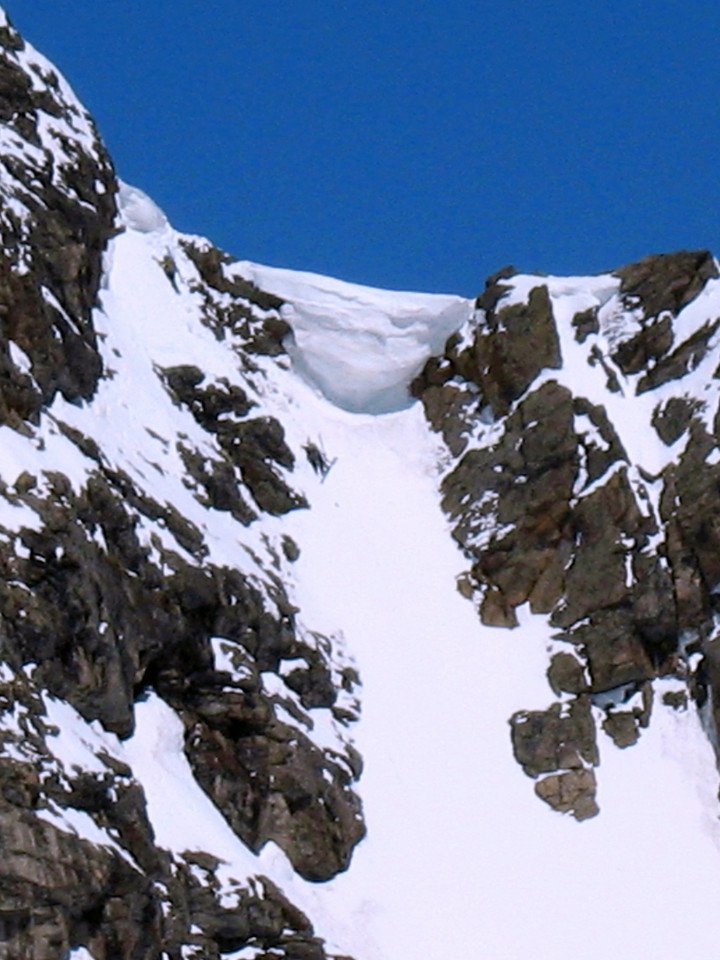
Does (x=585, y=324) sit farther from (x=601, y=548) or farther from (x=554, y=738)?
(x=554, y=738)

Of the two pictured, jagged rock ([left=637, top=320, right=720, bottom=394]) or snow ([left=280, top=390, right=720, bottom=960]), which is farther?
jagged rock ([left=637, top=320, right=720, bottom=394])

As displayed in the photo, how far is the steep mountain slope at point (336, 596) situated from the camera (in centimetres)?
2578

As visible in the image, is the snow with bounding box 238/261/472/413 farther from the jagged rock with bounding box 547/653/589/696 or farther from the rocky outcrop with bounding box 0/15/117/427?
the jagged rock with bounding box 547/653/589/696

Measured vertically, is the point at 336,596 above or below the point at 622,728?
above

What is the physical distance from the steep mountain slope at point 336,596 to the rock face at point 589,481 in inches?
3.4

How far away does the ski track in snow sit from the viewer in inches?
1147

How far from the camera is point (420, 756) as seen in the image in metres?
34.2

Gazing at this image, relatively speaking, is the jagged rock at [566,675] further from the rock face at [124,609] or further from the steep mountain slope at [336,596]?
the rock face at [124,609]

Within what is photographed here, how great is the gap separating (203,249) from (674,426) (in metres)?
15.0

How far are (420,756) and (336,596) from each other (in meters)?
5.10

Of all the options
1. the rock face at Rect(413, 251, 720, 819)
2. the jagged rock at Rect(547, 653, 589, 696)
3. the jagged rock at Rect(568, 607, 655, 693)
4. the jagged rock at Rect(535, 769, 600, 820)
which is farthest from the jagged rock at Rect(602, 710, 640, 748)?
the jagged rock at Rect(535, 769, 600, 820)

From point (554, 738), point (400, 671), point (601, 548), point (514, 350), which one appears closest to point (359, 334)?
point (514, 350)

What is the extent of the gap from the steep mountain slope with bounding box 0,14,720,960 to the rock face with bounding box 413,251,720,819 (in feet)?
0.29

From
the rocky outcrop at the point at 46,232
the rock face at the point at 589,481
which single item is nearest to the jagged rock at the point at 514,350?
the rock face at the point at 589,481
